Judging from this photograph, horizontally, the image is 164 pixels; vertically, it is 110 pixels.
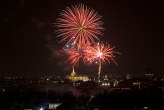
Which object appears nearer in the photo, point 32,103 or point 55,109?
point 55,109

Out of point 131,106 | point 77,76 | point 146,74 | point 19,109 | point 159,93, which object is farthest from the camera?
point 77,76

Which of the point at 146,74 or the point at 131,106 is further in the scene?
the point at 146,74

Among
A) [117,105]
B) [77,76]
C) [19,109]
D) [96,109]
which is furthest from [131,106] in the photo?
[77,76]

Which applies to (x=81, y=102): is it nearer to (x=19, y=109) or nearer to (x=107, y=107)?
(x=107, y=107)

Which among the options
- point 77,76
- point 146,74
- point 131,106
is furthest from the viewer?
point 77,76

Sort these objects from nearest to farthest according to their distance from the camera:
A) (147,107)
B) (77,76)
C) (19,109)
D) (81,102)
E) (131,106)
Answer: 1. (147,107)
2. (131,106)
3. (19,109)
4. (81,102)
5. (77,76)

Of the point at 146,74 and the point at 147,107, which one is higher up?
the point at 146,74

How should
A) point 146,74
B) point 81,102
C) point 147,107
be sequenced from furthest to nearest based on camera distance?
point 146,74, point 81,102, point 147,107

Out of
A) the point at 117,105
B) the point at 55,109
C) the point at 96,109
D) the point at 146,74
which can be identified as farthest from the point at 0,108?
the point at 146,74

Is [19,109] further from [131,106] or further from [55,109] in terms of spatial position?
[131,106]
